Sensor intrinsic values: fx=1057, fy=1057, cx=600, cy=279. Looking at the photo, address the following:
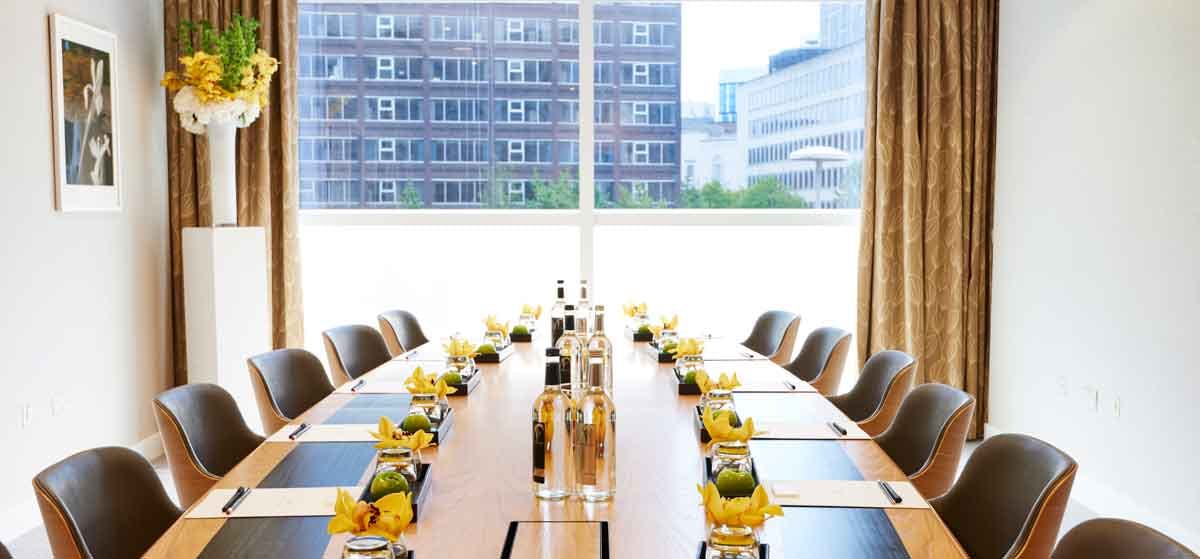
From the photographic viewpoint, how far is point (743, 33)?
6461mm

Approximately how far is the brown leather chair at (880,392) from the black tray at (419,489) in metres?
2.02

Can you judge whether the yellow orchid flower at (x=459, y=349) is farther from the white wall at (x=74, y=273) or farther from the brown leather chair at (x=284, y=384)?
the white wall at (x=74, y=273)

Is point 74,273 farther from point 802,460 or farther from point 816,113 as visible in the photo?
point 816,113

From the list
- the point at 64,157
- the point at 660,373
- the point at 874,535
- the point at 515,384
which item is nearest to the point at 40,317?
the point at 64,157

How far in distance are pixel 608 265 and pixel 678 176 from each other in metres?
0.70

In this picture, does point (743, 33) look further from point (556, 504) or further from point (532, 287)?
point (556, 504)

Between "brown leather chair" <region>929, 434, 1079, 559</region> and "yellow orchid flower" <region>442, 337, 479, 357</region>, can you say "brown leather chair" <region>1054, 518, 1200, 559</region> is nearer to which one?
"brown leather chair" <region>929, 434, 1079, 559</region>

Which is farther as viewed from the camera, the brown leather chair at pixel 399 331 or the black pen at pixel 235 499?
the brown leather chair at pixel 399 331

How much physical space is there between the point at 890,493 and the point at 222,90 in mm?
4190

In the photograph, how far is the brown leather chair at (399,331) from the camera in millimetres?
5188

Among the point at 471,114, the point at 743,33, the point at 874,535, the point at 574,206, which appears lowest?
the point at 874,535

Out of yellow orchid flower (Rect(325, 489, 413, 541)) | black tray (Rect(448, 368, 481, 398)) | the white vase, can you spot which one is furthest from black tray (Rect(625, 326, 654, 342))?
yellow orchid flower (Rect(325, 489, 413, 541))

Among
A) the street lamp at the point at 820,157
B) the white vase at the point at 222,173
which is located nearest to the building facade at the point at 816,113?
the street lamp at the point at 820,157

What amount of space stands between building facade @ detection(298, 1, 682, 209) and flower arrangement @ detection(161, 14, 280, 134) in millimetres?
820
